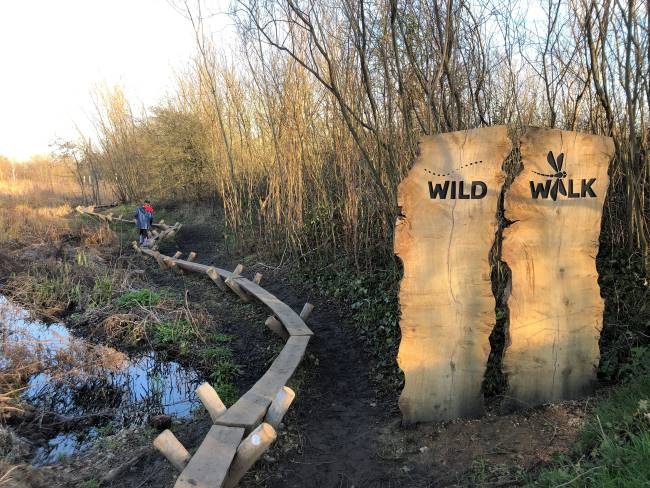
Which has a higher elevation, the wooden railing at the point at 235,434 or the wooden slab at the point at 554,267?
the wooden slab at the point at 554,267

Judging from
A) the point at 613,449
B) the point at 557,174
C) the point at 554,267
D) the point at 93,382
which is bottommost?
the point at 93,382

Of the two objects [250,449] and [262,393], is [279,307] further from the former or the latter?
[250,449]

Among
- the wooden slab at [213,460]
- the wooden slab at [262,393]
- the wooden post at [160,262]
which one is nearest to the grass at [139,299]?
the wooden post at [160,262]

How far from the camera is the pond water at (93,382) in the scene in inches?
165

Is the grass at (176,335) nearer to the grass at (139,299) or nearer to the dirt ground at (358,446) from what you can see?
the grass at (139,299)

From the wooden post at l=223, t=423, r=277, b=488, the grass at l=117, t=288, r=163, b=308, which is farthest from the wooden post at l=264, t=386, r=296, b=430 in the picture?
the grass at l=117, t=288, r=163, b=308

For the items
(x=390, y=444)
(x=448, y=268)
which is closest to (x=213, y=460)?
(x=390, y=444)

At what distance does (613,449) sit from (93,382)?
477 centimetres

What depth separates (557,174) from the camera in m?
2.93

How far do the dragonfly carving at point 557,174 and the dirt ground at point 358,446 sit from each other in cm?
142

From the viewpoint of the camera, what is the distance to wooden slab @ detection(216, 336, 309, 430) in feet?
9.32

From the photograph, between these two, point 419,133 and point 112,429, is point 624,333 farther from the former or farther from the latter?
point 112,429

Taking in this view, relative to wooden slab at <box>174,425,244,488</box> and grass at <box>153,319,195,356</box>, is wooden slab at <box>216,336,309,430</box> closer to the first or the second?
wooden slab at <box>174,425,244,488</box>

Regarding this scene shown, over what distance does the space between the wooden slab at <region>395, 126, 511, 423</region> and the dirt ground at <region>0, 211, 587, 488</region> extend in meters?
0.24
